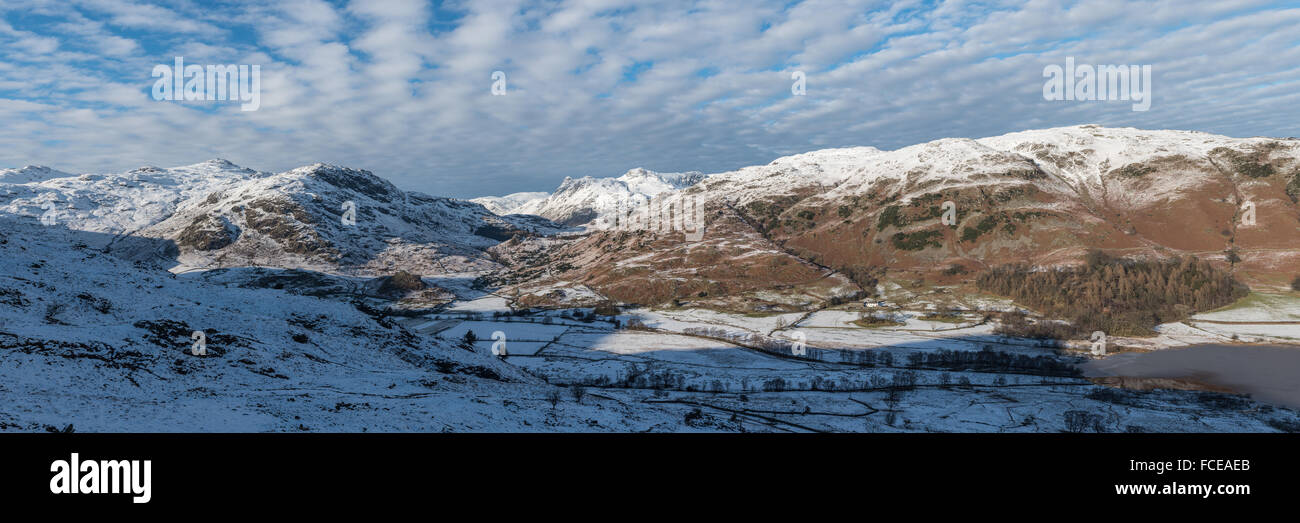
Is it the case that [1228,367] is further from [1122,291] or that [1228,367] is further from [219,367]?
[219,367]

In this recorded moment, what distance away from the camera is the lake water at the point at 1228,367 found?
323 ft

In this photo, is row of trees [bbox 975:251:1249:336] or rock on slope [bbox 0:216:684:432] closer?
rock on slope [bbox 0:216:684:432]

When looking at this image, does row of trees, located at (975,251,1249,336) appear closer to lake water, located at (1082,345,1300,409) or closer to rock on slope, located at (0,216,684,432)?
lake water, located at (1082,345,1300,409)

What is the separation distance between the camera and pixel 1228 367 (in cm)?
11219

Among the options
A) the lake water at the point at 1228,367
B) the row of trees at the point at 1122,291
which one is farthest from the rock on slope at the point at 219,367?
the row of trees at the point at 1122,291

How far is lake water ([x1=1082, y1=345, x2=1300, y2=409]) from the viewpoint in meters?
98.4

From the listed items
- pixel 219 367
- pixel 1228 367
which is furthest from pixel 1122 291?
pixel 219 367

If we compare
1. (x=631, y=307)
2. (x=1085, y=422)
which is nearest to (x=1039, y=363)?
(x=1085, y=422)

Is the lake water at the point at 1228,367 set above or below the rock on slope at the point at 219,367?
below

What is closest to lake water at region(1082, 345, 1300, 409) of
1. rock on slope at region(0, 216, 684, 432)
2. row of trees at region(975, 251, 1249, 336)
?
row of trees at region(975, 251, 1249, 336)

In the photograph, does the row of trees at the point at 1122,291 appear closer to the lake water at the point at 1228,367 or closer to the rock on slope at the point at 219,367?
the lake water at the point at 1228,367

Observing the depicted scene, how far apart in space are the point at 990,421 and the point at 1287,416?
1975 inches

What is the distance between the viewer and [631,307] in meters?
200

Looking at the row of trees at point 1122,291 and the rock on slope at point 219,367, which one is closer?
the rock on slope at point 219,367
